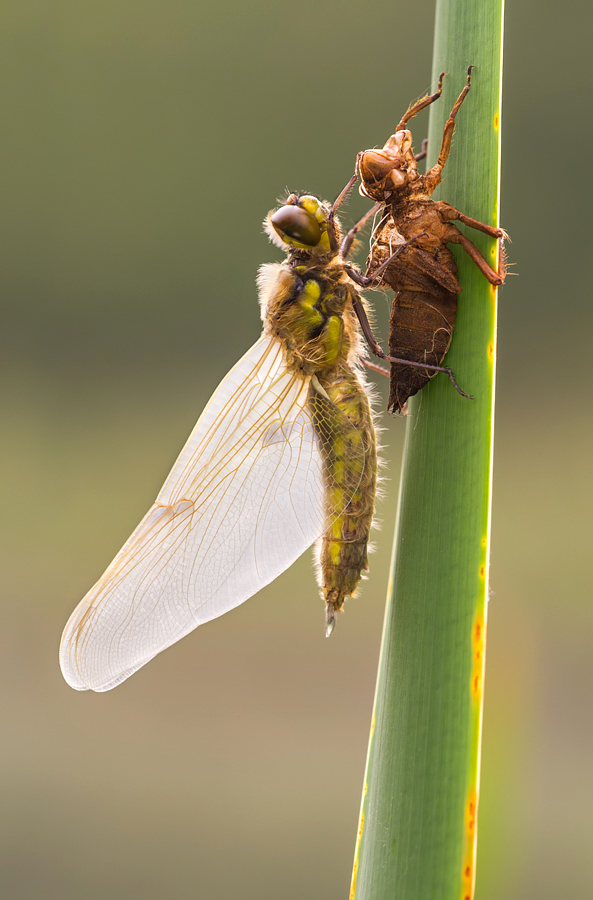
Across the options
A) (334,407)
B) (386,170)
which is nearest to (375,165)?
(386,170)

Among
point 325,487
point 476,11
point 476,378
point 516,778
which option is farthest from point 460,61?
point 516,778

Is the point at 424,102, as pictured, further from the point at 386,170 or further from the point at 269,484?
the point at 269,484

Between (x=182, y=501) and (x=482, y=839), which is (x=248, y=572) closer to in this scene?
(x=182, y=501)

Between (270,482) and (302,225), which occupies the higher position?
(302,225)

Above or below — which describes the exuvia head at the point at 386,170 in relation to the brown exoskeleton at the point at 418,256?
above

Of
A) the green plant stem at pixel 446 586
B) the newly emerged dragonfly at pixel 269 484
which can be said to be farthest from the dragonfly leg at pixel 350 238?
the green plant stem at pixel 446 586

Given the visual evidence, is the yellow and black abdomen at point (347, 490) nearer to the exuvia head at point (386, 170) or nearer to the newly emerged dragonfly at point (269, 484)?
the newly emerged dragonfly at point (269, 484)

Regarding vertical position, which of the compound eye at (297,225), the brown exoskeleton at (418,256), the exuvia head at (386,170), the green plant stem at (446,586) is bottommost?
the green plant stem at (446,586)

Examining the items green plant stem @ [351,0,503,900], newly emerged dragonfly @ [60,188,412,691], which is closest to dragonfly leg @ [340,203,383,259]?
newly emerged dragonfly @ [60,188,412,691]
